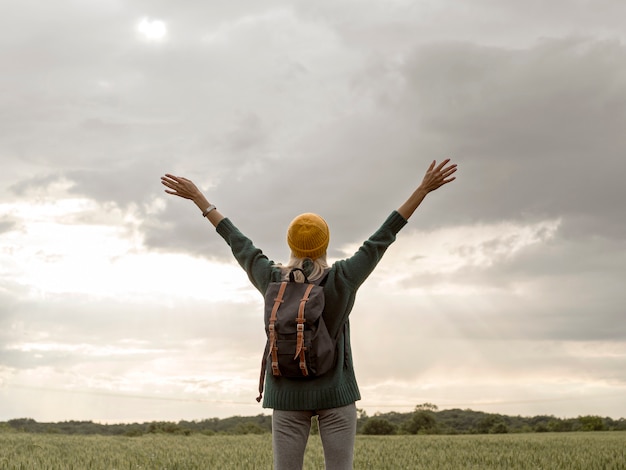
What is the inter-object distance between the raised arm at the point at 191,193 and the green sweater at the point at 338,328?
72 cm

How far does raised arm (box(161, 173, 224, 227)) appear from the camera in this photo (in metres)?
5.79

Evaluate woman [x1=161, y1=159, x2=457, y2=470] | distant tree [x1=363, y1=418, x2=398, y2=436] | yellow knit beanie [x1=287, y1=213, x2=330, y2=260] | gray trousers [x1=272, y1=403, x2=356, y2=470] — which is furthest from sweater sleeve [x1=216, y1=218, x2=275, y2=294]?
distant tree [x1=363, y1=418, x2=398, y2=436]

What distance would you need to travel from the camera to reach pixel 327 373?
5.05 metres

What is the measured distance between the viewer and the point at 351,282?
16.7 feet

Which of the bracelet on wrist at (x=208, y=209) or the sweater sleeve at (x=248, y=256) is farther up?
the bracelet on wrist at (x=208, y=209)

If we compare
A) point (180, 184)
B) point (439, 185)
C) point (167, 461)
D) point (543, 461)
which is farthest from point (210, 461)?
point (439, 185)

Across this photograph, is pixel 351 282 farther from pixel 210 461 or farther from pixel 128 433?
pixel 128 433

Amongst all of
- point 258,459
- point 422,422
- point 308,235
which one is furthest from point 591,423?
point 308,235

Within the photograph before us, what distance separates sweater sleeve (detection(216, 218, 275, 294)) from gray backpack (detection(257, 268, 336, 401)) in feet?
1.19

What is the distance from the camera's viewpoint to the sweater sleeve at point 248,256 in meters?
5.39

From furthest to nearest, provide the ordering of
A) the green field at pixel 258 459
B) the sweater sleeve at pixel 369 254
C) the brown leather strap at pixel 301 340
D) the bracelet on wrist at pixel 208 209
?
the green field at pixel 258 459, the bracelet on wrist at pixel 208 209, the sweater sleeve at pixel 369 254, the brown leather strap at pixel 301 340

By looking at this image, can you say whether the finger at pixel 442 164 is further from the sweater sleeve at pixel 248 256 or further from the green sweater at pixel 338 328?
the sweater sleeve at pixel 248 256

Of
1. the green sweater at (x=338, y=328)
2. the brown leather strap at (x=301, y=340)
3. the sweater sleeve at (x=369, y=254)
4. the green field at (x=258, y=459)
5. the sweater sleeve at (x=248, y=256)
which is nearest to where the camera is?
the brown leather strap at (x=301, y=340)

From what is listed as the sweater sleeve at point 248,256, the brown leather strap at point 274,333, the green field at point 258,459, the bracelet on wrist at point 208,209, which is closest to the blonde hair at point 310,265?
the sweater sleeve at point 248,256
